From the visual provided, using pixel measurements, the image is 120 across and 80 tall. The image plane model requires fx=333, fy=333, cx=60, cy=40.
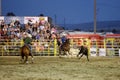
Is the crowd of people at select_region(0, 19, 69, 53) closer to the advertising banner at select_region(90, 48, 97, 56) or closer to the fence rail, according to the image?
the fence rail

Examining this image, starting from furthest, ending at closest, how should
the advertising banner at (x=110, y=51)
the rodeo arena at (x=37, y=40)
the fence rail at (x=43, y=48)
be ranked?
the advertising banner at (x=110, y=51) < the rodeo arena at (x=37, y=40) < the fence rail at (x=43, y=48)

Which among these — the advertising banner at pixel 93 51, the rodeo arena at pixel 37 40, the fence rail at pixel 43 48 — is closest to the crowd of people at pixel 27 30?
the rodeo arena at pixel 37 40

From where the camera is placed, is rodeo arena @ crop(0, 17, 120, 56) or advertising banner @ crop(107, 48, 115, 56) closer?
Answer: rodeo arena @ crop(0, 17, 120, 56)

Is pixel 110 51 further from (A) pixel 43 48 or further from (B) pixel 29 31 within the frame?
(B) pixel 29 31

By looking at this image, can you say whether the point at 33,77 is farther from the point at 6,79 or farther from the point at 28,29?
the point at 28,29

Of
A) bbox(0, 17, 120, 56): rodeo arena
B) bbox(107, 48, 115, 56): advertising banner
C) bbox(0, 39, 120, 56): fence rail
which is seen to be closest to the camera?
bbox(0, 39, 120, 56): fence rail

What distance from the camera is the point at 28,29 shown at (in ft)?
93.1

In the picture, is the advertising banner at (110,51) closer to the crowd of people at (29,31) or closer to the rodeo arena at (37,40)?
the rodeo arena at (37,40)

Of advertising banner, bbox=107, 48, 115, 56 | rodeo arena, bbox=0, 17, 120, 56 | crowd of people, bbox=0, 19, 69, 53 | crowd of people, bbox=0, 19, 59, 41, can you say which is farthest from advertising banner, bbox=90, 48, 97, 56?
crowd of people, bbox=0, 19, 59, 41

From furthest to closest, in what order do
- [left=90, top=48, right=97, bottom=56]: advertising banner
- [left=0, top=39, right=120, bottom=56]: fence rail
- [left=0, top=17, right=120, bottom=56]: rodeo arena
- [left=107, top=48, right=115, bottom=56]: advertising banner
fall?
[left=90, top=48, right=97, bottom=56]: advertising banner
[left=107, top=48, right=115, bottom=56]: advertising banner
[left=0, top=17, right=120, bottom=56]: rodeo arena
[left=0, top=39, right=120, bottom=56]: fence rail

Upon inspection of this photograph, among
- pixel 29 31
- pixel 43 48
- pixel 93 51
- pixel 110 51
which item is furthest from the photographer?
pixel 29 31

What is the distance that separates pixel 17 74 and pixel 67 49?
11.3 metres

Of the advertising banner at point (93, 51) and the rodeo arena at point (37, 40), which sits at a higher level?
the rodeo arena at point (37, 40)

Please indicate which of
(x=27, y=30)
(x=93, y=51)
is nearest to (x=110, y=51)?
(x=93, y=51)
